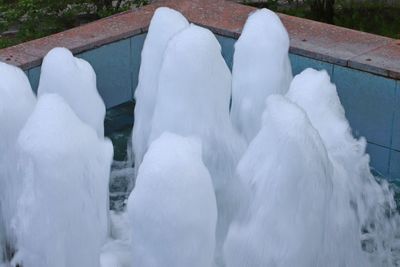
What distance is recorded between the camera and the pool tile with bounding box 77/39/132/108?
5.72 metres

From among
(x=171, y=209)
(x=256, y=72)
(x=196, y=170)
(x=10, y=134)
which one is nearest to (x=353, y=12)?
(x=256, y=72)

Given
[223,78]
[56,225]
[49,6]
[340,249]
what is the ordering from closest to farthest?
[56,225] → [340,249] → [223,78] → [49,6]

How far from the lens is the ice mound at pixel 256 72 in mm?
4676

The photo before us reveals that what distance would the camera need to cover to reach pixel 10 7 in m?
7.48

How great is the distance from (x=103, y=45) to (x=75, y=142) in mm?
2325

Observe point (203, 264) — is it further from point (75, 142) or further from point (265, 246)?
point (75, 142)

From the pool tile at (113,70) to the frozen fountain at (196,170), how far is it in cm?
78

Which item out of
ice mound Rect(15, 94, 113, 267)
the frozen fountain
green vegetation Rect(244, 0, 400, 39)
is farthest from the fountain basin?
ice mound Rect(15, 94, 113, 267)

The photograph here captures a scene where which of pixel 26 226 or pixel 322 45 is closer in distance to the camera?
pixel 26 226

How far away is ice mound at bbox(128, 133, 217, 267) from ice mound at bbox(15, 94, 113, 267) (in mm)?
380

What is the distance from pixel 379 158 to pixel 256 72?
1.02 metres

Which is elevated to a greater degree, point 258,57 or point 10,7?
point 258,57

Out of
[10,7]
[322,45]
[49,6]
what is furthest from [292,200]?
[10,7]

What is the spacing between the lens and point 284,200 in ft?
11.0
